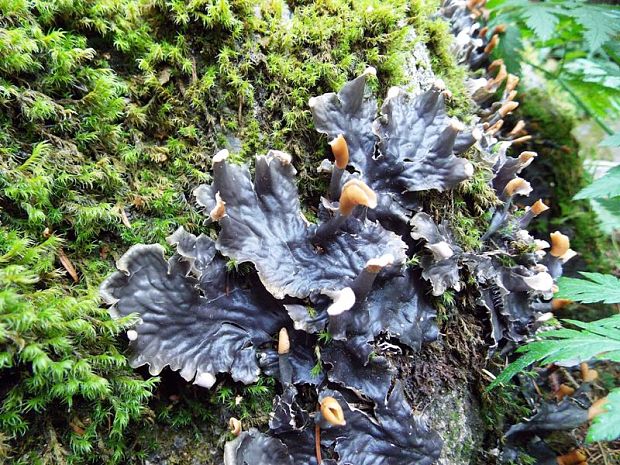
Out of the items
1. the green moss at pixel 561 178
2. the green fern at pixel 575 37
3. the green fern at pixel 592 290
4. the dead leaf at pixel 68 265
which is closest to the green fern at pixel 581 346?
the green fern at pixel 592 290

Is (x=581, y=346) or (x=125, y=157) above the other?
(x=125, y=157)

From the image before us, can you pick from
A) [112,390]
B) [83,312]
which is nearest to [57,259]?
[83,312]

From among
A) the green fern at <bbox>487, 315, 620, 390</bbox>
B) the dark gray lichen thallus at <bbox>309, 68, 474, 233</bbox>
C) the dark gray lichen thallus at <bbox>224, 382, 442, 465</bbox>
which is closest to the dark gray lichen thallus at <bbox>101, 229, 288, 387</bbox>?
the dark gray lichen thallus at <bbox>224, 382, 442, 465</bbox>

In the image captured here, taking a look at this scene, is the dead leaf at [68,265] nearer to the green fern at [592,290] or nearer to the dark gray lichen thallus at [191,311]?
the dark gray lichen thallus at [191,311]

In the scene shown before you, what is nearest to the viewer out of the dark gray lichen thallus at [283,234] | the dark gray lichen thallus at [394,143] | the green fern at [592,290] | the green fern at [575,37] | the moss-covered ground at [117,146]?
the moss-covered ground at [117,146]

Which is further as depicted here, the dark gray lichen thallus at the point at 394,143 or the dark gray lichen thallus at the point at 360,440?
the dark gray lichen thallus at the point at 394,143

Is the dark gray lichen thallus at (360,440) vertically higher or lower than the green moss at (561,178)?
higher

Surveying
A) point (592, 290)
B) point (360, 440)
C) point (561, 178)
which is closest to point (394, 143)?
point (592, 290)

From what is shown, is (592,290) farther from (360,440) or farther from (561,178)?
(561,178)

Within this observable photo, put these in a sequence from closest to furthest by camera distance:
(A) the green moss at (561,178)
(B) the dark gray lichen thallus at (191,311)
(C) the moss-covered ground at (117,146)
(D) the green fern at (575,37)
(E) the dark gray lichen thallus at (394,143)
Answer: (C) the moss-covered ground at (117,146) → (B) the dark gray lichen thallus at (191,311) → (E) the dark gray lichen thallus at (394,143) → (D) the green fern at (575,37) → (A) the green moss at (561,178)
